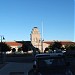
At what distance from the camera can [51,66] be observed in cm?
1392

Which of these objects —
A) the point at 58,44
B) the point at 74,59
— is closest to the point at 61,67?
the point at 74,59

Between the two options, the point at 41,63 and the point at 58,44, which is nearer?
the point at 41,63

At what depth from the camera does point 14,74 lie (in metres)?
23.5

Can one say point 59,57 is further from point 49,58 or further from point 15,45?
point 15,45

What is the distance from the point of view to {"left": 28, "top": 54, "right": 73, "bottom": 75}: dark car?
43.2ft

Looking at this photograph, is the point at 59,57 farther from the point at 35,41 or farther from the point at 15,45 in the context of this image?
the point at 15,45

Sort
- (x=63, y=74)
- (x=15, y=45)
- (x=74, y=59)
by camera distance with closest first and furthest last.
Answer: (x=63, y=74) < (x=74, y=59) < (x=15, y=45)

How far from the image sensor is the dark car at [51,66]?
13.2 meters

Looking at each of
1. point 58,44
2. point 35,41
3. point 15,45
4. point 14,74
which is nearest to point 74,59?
point 14,74

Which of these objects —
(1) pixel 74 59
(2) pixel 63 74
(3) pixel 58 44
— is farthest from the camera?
(3) pixel 58 44

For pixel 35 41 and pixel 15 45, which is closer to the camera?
pixel 35 41

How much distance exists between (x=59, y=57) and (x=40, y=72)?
1.47 meters

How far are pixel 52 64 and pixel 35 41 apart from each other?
480 ft

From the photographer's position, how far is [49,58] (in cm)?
1408
